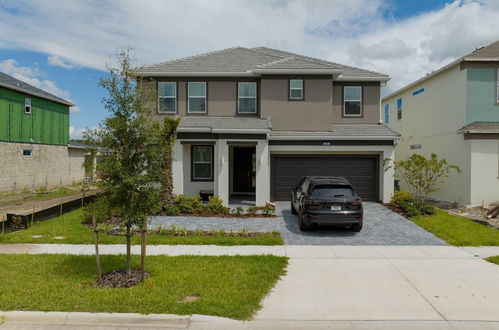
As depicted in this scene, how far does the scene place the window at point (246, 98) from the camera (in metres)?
16.7

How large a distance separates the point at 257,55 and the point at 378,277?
47.9ft

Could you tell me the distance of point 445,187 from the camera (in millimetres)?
16547

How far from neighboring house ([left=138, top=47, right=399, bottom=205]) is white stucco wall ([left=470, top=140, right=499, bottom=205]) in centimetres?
353

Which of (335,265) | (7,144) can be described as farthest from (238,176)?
(7,144)

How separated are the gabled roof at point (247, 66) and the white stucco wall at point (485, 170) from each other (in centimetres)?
543

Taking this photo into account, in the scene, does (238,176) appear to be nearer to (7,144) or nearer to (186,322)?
(186,322)

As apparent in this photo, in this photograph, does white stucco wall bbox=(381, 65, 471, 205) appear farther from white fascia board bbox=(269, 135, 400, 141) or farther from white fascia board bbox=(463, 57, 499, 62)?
white fascia board bbox=(269, 135, 400, 141)

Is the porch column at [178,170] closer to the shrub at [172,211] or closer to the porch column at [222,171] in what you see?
the porch column at [222,171]

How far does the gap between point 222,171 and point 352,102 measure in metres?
8.11

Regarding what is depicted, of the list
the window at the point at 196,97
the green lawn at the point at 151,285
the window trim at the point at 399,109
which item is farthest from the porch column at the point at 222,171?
the window trim at the point at 399,109

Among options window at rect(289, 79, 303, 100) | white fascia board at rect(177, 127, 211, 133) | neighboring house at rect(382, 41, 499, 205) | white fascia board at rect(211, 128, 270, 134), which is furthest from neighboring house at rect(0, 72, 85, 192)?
neighboring house at rect(382, 41, 499, 205)

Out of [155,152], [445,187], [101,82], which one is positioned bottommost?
[445,187]

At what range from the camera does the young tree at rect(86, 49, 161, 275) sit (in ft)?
19.4

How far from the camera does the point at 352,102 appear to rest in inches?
671
